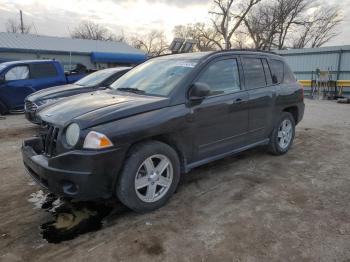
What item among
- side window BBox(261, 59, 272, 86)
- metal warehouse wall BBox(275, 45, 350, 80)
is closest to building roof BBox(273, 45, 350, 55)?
metal warehouse wall BBox(275, 45, 350, 80)

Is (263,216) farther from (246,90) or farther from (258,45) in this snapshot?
(258,45)

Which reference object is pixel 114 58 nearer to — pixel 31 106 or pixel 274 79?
pixel 31 106

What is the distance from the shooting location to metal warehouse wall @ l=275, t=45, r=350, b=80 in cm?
1775

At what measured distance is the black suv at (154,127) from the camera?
2.99 m

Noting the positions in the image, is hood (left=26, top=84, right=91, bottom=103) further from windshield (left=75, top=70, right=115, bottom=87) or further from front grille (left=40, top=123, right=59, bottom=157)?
front grille (left=40, top=123, right=59, bottom=157)

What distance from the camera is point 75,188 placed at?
9.84 ft

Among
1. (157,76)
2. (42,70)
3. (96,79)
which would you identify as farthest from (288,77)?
(42,70)

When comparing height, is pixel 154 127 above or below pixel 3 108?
above

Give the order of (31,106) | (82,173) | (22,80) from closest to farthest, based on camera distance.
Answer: (82,173) → (31,106) → (22,80)

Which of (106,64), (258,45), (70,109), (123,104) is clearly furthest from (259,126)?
(258,45)

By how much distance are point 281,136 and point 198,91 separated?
8.31 feet

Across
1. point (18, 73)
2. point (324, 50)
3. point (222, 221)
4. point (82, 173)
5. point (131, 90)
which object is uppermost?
point (324, 50)

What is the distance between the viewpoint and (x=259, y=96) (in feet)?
15.4

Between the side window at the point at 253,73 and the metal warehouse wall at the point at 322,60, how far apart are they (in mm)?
15441
